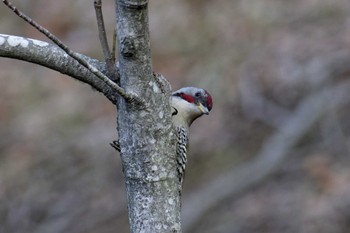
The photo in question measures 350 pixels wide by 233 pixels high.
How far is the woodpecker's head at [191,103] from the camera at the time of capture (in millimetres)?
3907

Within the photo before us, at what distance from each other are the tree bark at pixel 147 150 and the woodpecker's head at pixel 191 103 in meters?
1.47

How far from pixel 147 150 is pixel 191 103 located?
1613 millimetres

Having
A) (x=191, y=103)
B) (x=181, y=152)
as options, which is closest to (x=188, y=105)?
Result: (x=191, y=103)

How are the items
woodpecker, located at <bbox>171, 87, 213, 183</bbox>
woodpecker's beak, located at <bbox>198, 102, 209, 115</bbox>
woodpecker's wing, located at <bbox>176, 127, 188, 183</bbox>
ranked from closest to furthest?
woodpecker's wing, located at <bbox>176, 127, 188, 183</bbox> → woodpecker, located at <bbox>171, 87, 213, 183</bbox> → woodpecker's beak, located at <bbox>198, 102, 209, 115</bbox>

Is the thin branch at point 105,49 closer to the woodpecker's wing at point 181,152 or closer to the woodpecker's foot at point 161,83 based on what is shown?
the woodpecker's foot at point 161,83

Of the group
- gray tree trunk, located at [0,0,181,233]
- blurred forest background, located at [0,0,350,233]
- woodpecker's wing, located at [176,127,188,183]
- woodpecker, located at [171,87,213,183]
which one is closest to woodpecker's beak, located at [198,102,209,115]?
woodpecker, located at [171,87,213,183]

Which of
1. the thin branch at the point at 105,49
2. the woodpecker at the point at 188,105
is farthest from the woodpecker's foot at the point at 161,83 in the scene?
the woodpecker at the point at 188,105

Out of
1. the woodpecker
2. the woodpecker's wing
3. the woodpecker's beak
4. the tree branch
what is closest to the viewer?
the tree branch

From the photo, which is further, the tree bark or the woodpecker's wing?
the woodpecker's wing

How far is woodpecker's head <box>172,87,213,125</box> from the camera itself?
3907mm

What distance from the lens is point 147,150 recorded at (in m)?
2.35

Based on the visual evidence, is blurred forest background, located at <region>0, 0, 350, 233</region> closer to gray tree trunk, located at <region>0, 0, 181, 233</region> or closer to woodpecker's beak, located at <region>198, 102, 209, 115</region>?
woodpecker's beak, located at <region>198, 102, 209, 115</region>

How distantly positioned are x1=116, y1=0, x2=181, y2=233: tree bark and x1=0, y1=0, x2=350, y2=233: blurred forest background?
15.9ft

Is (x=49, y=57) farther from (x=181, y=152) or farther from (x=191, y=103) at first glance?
(x=191, y=103)
